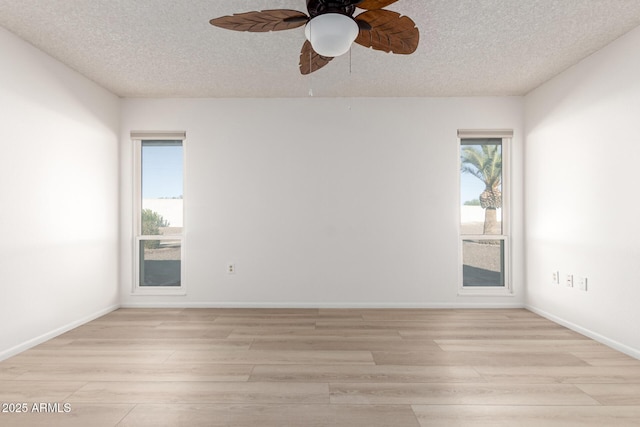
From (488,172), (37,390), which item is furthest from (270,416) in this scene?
(488,172)

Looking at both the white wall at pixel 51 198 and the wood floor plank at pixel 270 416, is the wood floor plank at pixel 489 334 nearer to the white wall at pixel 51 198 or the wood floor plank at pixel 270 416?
the wood floor plank at pixel 270 416

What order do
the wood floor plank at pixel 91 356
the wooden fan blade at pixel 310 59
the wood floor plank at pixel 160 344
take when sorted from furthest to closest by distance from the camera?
the wood floor plank at pixel 160 344 → the wood floor plank at pixel 91 356 → the wooden fan blade at pixel 310 59

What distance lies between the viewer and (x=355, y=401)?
193 cm

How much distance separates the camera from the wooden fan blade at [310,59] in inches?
86.3

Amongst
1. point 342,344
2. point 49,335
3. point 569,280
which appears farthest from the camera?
point 569,280

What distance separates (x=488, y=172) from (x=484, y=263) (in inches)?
42.6

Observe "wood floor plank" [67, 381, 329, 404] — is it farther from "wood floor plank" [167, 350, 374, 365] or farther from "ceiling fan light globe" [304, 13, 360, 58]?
"ceiling fan light globe" [304, 13, 360, 58]

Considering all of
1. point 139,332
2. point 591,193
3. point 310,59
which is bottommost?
point 139,332

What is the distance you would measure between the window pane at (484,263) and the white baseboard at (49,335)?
403 cm

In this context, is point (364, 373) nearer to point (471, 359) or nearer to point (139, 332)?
point (471, 359)

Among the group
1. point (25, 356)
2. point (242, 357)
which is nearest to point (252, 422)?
point (242, 357)

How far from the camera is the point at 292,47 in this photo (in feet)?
9.58

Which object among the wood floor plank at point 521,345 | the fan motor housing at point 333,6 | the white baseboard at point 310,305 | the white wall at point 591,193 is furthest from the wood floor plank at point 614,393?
the fan motor housing at point 333,6

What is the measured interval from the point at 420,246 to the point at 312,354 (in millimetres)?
1991
